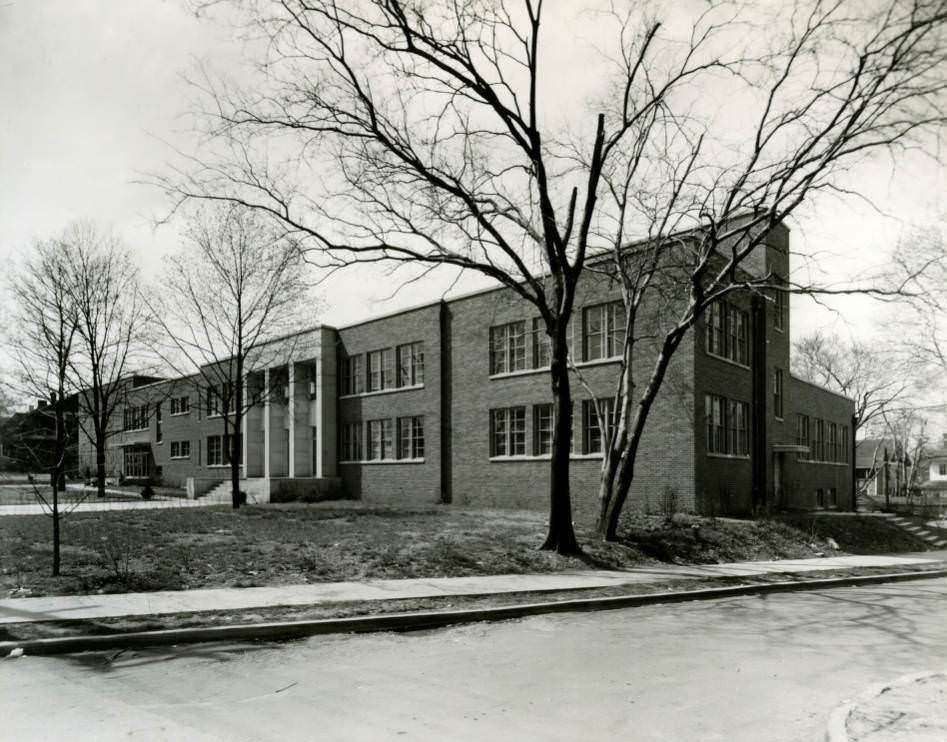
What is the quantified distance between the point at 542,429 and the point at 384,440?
31.2ft

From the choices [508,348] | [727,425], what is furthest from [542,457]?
[727,425]

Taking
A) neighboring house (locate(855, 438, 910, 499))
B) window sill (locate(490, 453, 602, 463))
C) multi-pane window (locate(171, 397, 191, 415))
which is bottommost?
neighboring house (locate(855, 438, 910, 499))

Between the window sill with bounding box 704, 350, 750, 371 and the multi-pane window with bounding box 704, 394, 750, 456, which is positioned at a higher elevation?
the window sill with bounding box 704, 350, 750, 371

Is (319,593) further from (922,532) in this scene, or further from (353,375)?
(922,532)

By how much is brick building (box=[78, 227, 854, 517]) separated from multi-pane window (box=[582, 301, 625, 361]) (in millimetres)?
45

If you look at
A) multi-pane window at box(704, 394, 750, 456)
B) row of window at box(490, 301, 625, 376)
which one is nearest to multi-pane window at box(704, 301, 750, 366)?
multi-pane window at box(704, 394, 750, 456)

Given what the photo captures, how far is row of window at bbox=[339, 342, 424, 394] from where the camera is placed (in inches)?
1308

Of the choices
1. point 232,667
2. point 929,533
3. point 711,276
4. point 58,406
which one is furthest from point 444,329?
point 232,667

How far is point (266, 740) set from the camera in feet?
17.2

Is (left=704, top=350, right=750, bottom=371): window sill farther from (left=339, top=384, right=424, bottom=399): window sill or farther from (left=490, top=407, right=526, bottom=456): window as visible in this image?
(left=339, top=384, right=424, bottom=399): window sill

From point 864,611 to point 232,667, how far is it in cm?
855

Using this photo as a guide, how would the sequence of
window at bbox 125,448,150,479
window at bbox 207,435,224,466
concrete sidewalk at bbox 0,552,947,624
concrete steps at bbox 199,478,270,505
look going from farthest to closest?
window at bbox 125,448,150,479, window at bbox 207,435,224,466, concrete steps at bbox 199,478,270,505, concrete sidewalk at bbox 0,552,947,624

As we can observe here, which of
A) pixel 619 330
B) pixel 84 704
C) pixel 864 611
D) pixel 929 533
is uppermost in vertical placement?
pixel 619 330

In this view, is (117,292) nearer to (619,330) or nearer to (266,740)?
(619,330)
